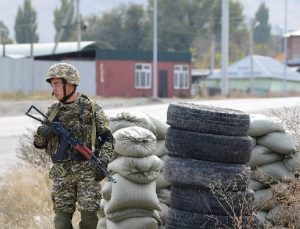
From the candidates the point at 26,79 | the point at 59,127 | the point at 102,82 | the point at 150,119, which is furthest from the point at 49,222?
the point at 102,82

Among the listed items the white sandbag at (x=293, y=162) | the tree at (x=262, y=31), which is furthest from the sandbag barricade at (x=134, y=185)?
the tree at (x=262, y=31)

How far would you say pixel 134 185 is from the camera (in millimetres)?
6402

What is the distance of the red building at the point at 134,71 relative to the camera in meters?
45.2

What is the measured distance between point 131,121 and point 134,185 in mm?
862

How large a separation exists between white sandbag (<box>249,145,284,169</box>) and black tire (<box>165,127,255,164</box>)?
840 millimetres

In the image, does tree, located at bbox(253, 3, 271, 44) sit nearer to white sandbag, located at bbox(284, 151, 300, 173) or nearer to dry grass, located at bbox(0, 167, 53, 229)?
dry grass, located at bbox(0, 167, 53, 229)

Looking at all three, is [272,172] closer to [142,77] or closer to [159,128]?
[159,128]

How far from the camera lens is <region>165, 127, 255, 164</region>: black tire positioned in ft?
18.9

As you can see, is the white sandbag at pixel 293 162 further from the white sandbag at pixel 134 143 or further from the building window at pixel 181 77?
the building window at pixel 181 77

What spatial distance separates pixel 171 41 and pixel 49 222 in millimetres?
80585

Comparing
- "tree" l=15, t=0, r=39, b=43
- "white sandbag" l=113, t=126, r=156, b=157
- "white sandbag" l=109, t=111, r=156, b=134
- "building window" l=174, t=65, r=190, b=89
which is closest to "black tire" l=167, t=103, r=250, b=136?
"white sandbag" l=113, t=126, r=156, b=157

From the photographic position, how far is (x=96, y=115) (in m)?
5.80

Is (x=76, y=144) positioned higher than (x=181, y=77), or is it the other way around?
(x=76, y=144)

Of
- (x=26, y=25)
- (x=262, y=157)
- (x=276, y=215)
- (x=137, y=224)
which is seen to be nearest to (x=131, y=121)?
(x=137, y=224)
